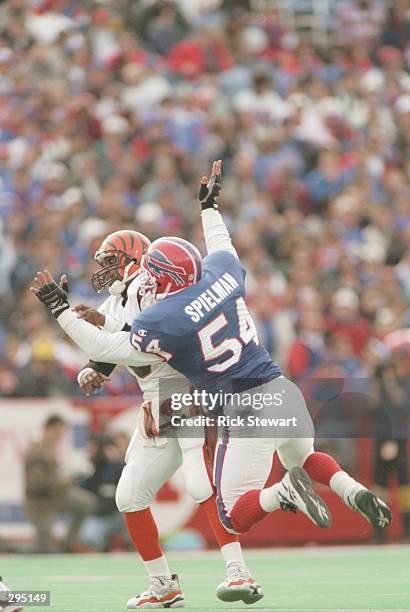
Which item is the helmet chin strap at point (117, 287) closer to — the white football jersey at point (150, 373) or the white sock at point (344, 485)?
the white football jersey at point (150, 373)

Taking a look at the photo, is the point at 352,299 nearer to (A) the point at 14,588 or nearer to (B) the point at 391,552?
(B) the point at 391,552

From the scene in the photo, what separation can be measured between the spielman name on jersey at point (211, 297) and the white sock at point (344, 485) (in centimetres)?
113

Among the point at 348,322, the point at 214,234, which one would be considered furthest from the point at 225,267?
the point at 348,322

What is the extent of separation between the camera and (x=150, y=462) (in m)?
9.23

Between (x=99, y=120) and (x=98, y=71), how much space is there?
2.80ft

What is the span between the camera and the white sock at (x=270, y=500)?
8.45 m

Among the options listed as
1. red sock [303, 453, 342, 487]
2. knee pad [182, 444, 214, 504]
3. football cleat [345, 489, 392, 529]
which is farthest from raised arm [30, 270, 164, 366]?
football cleat [345, 489, 392, 529]

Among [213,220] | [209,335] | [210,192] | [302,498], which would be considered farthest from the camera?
[210,192]

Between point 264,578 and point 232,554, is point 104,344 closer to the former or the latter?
point 232,554

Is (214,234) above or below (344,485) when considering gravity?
above

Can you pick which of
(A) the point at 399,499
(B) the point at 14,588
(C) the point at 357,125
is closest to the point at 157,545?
(B) the point at 14,588

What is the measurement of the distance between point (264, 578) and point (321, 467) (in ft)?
8.23

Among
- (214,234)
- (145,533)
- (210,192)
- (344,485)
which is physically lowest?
(145,533)

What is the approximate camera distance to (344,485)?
28.0 ft
